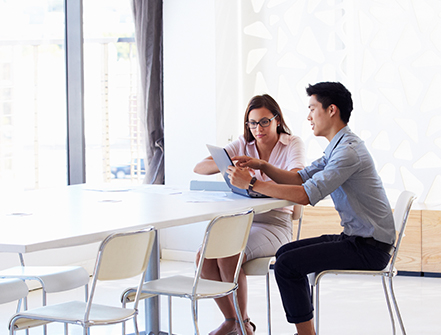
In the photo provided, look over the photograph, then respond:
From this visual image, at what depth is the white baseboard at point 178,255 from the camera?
4.85m

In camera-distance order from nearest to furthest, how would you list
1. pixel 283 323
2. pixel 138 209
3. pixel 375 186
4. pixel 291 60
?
pixel 138 209 < pixel 375 186 < pixel 283 323 < pixel 291 60

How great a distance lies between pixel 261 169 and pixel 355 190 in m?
0.48

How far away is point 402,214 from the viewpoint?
2.56 metres

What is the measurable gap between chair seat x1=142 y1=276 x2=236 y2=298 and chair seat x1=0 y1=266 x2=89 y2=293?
41 cm

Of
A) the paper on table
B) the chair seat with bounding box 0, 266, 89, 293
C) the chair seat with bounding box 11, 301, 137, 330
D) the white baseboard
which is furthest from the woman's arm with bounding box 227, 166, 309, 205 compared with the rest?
the white baseboard

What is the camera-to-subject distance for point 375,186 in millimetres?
2484

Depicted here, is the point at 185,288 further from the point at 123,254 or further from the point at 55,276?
the point at 55,276

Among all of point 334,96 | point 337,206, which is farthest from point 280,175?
point 334,96

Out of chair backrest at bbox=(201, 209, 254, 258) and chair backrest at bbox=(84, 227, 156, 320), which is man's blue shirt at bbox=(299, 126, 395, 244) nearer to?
chair backrest at bbox=(201, 209, 254, 258)

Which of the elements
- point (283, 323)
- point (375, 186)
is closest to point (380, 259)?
point (375, 186)

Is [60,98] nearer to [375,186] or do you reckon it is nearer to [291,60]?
[291,60]

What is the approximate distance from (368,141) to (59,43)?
258cm

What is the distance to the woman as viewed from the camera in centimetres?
269

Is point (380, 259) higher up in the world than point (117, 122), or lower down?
lower down
